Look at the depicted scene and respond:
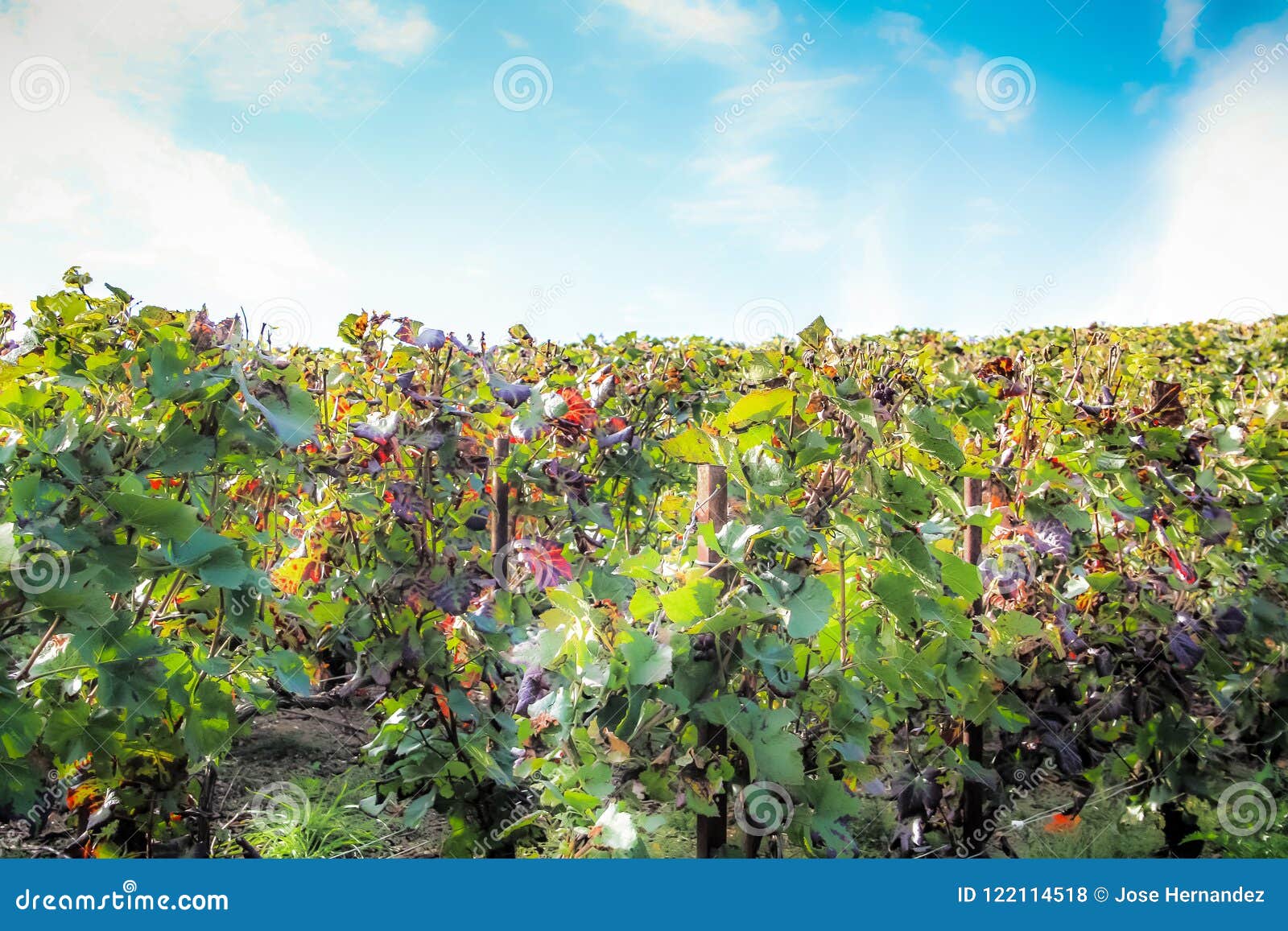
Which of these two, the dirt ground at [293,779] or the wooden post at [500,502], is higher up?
the wooden post at [500,502]

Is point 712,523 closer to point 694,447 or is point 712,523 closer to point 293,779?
point 694,447

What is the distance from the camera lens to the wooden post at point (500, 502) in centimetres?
321

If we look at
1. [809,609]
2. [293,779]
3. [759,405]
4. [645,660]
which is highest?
[759,405]

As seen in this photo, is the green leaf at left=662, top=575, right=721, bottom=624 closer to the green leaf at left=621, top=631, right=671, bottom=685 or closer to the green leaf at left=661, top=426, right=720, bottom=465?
the green leaf at left=621, top=631, right=671, bottom=685

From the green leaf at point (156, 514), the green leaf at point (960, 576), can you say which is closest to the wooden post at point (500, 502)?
the green leaf at point (156, 514)

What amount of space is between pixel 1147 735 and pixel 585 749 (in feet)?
7.69

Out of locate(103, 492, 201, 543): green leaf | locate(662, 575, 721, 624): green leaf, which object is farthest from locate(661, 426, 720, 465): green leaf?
locate(103, 492, 201, 543): green leaf

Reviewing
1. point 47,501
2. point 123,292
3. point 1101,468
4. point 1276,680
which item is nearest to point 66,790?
point 47,501

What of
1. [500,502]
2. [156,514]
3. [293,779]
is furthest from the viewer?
[293,779]

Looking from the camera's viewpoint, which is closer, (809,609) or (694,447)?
(809,609)

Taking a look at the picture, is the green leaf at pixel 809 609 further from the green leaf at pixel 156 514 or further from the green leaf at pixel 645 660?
the green leaf at pixel 156 514

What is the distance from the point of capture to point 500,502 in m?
3.22

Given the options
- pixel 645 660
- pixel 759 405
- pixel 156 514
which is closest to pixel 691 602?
pixel 645 660

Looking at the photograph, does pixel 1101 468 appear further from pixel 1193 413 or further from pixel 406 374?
pixel 406 374
